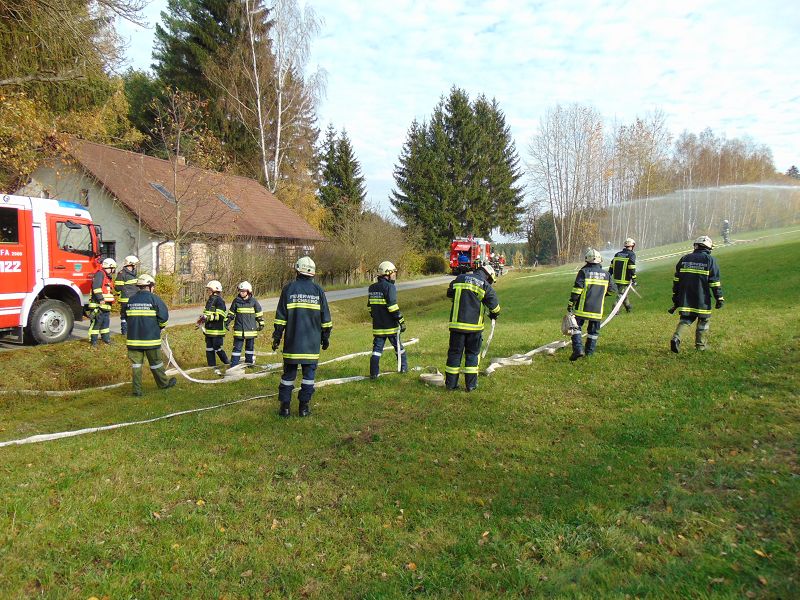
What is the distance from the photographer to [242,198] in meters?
30.2

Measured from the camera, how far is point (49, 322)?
12.2m

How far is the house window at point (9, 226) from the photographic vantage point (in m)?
11.4

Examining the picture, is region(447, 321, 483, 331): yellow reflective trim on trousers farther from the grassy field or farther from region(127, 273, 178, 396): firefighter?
region(127, 273, 178, 396): firefighter

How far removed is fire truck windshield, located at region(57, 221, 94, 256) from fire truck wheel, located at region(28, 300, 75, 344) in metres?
1.56

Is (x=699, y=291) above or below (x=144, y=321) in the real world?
above

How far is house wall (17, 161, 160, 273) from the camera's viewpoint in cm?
2253

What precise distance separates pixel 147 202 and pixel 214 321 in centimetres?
1501

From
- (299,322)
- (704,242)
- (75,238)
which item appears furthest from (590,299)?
(75,238)

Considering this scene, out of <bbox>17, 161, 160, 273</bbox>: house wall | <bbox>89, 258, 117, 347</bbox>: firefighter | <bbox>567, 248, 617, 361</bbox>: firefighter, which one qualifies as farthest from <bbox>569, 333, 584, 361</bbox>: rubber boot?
<bbox>17, 161, 160, 273</bbox>: house wall

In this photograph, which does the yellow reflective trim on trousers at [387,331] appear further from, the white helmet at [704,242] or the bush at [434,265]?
the bush at [434,265]

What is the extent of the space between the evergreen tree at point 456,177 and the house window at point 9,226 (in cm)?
3884

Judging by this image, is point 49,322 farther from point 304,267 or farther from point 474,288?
point 474,288

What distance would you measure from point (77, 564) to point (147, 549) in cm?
46

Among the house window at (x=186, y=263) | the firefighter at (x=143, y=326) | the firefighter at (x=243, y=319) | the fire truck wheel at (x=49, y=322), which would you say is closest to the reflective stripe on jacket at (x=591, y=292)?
the firefighter at (x=243, y=319)
